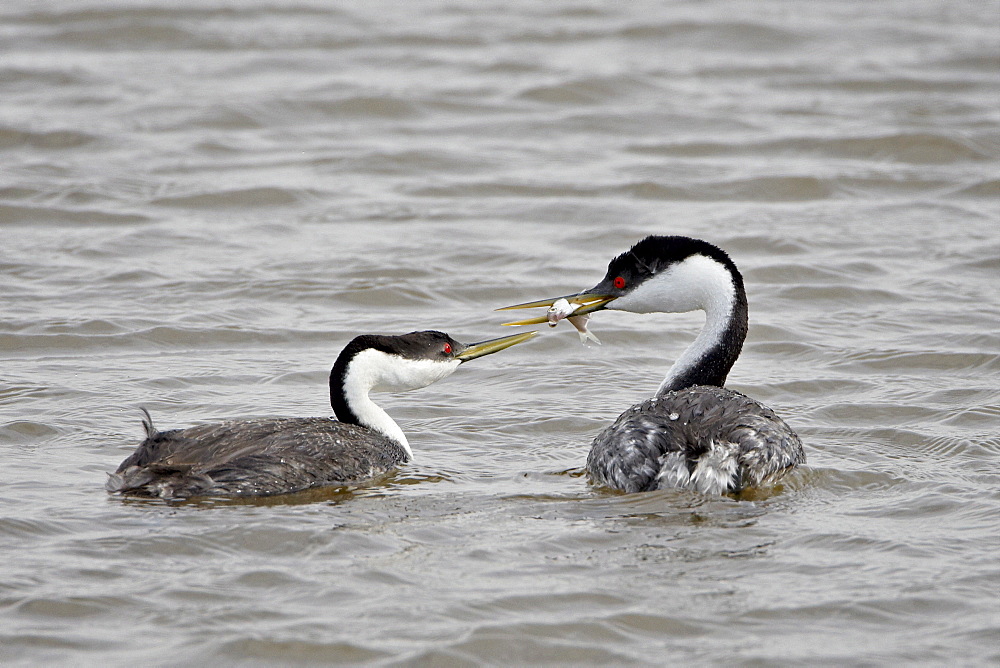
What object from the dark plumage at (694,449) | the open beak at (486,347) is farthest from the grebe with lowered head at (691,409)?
the open beak at (486,347)

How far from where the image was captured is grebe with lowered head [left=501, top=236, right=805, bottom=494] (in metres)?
6.00

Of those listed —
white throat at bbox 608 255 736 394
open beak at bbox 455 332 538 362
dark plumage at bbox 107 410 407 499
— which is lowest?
dark plumage at bbox 107 410 407 499

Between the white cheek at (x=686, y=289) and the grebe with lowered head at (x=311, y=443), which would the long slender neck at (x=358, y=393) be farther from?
the white cheek at (x=686, y=289)

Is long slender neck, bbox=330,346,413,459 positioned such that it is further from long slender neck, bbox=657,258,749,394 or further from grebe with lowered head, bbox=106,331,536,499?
long slender neck, bbox=657,258,749,394

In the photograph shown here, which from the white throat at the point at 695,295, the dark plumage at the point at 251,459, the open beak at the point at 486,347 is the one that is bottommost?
the dark plumage at the point at 251,459

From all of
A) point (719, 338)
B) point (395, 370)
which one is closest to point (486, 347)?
point (395, 370)

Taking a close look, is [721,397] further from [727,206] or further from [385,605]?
[727,206]

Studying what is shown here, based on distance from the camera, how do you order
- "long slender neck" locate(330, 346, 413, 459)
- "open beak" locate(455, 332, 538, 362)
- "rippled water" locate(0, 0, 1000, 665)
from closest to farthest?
"rippled water" locate(0, 0, 1000, 665) → "long slender neck" locate(330, 346, 413, 459) → "open beak" locate(455, 332, 538, 362)

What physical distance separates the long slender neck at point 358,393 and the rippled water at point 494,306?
0.33m

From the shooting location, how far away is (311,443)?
6.32m

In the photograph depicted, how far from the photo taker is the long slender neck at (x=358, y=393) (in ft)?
22.0

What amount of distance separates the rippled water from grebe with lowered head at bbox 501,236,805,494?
0.41 feet

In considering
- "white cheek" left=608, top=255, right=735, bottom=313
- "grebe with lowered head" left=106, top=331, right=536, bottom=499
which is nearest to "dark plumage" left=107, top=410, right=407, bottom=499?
"grebe with lowered head" left=106, top=331, right=536, bottom=499

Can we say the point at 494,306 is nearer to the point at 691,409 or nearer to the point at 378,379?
the point at 378,379
